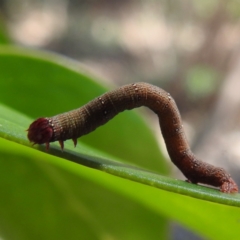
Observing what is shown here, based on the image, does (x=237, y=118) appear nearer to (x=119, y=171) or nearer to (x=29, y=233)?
(x=29, y=233)

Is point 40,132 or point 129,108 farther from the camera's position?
point 129,108

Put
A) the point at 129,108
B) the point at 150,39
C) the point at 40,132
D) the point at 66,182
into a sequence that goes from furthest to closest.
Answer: the point at 150,39 → the point at 66,182 → the point at 129,108 → the point at 40,132

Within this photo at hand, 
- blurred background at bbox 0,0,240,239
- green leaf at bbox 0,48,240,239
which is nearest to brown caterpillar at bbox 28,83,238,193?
green leaf at bbox 0,48,240,239

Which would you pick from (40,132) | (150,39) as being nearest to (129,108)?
(40,132)

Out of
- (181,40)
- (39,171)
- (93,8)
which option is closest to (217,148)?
(39,171)

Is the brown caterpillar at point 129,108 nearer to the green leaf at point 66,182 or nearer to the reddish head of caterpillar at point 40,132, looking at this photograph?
the reddish head of caterpillar at point 40,132

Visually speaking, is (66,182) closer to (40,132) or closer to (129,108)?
(129,108)

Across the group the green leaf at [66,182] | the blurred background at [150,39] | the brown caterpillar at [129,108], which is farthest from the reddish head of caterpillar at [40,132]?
the blurred background at [150,39]
